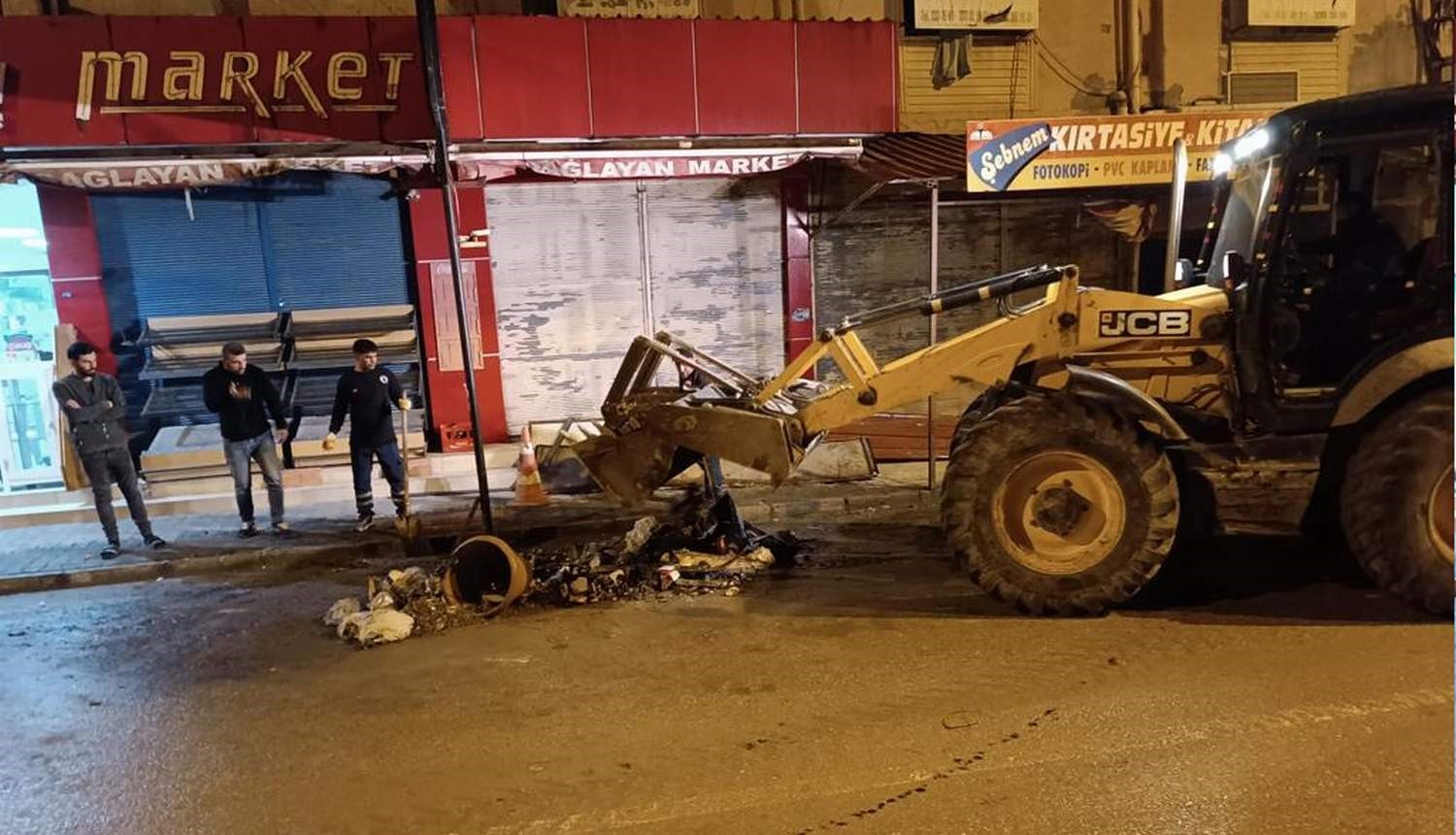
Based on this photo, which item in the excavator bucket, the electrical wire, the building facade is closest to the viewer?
the excavator bucket

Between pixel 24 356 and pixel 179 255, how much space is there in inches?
73.4

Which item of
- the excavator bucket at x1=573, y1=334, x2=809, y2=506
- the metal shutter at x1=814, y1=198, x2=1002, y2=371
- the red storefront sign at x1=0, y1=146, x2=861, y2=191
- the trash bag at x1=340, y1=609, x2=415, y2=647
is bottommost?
the trash bag at x1=340, y1=609, x2=415, y2=647

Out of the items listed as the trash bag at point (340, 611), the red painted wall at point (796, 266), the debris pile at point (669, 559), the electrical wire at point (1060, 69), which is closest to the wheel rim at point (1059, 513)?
the debris pile at point (669, 559)

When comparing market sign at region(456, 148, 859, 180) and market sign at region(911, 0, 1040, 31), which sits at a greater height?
market sign at region(911, 0, 1040, 31)

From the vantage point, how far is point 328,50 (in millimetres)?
9844

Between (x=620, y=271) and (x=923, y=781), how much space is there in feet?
27.7

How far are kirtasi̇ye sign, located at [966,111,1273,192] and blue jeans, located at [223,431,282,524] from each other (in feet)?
23.8

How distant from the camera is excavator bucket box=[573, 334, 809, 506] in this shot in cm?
588

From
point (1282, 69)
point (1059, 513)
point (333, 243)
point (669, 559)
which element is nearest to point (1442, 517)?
point (1059, 513)

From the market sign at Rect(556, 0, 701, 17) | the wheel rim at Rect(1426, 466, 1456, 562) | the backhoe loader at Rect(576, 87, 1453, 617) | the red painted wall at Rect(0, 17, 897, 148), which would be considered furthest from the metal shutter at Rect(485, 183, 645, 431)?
the wheel rim at Rect(1426, 466, 1456, 562)

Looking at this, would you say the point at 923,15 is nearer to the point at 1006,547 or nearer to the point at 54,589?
the point at 1006,547

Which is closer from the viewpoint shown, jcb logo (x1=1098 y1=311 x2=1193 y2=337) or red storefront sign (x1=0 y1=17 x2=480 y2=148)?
jcb logo (x1=1098 y1=311 x2=1193 y2=337)

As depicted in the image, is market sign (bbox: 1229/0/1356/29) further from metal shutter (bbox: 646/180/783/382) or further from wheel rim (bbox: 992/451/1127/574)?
wheel rim (bbox: 992/451/1127/574)

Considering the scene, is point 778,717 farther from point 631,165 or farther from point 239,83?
point 239,83
